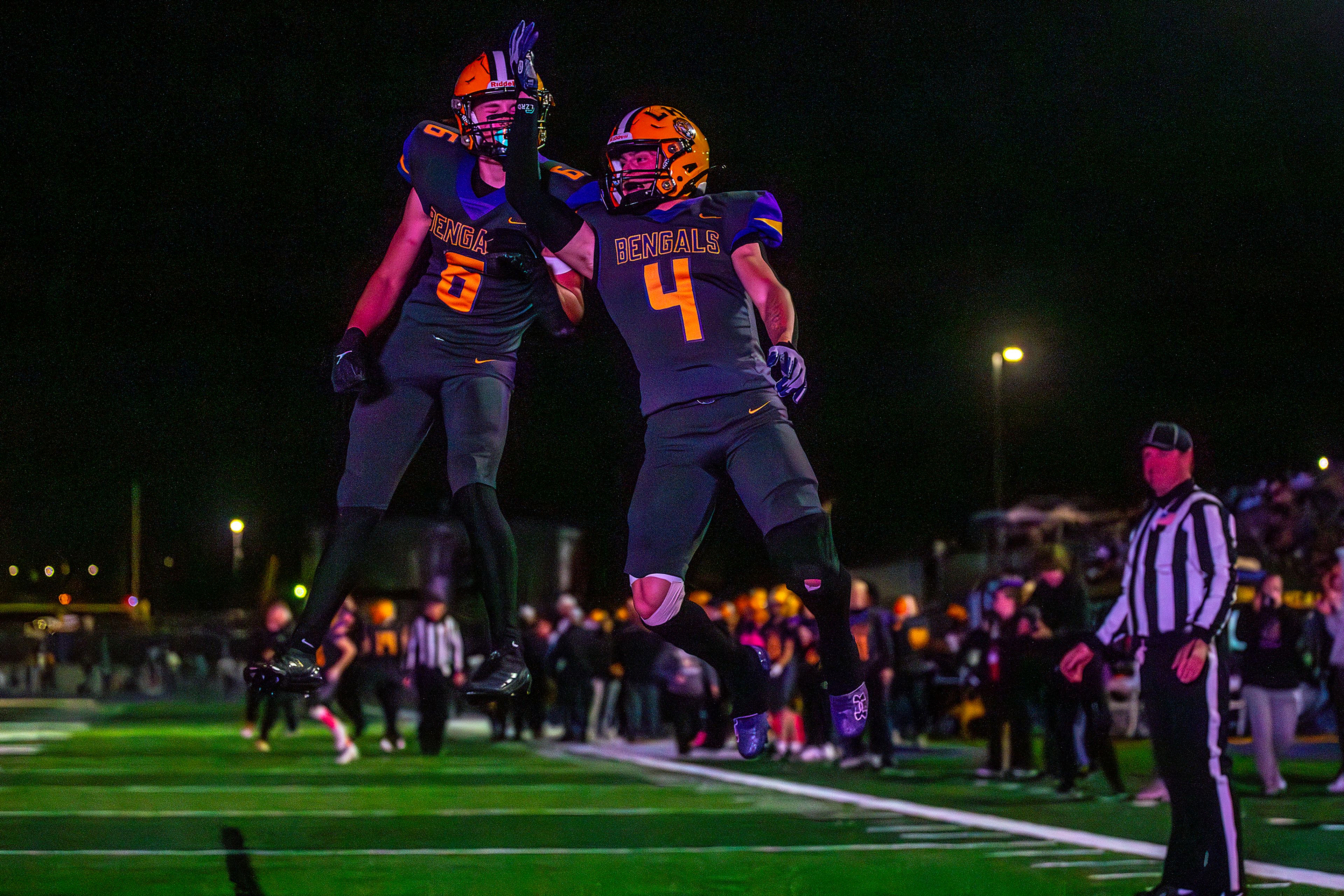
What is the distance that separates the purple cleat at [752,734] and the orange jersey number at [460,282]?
158 cm

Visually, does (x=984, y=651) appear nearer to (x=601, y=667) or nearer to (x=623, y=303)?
(x=601, y=667)

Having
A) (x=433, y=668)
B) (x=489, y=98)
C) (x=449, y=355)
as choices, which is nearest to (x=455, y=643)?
(x=433, y=668)

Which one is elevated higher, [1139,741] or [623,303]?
[623,303]

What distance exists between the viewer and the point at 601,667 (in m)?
25.7

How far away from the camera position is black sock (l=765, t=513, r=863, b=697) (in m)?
4.77

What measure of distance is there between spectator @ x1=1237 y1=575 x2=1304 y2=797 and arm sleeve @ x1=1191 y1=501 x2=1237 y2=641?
7388mm

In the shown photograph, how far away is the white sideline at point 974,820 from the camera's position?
10.2 metres

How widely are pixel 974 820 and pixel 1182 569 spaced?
5743 millimetres

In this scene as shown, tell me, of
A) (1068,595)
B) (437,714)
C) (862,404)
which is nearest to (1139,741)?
(1068,595)

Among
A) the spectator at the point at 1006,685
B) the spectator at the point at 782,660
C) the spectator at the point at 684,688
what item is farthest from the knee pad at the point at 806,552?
the spectator at the point at 684,688

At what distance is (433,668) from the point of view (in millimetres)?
20703

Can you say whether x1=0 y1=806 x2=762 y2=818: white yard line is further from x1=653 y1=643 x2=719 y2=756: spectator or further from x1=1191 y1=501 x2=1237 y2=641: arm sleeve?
x1=1191 y1=501 x2=1237 y2=641: arm sleeve

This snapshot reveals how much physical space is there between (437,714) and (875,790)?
26.6 feet

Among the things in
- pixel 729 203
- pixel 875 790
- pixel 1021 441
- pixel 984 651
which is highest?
pixel 1021 441
